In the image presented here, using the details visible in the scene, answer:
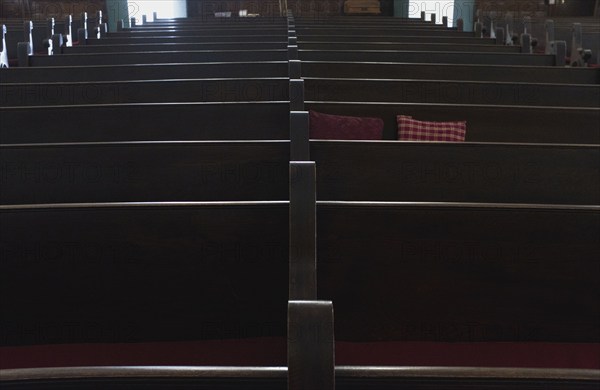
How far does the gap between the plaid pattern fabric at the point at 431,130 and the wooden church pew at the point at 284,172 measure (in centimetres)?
51

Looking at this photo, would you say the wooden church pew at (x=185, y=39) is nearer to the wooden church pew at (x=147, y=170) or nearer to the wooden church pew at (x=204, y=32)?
the wooden church pew at (x=204, y=32)

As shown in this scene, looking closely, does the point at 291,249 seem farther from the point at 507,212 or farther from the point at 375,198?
the point at 375,198

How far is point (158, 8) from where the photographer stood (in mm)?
11508

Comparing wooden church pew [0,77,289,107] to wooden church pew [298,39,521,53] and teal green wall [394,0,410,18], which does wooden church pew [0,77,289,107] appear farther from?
teal green wall [394,0,410,18]

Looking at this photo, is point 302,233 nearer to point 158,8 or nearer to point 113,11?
point 113,11

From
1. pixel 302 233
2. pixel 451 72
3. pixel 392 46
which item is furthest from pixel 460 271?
pixel 392 46

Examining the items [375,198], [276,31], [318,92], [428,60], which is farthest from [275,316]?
[276,31]

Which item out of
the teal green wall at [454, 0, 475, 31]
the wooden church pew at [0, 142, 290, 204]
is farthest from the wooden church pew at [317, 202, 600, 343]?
the teal green wall at [454, 0, 475, 31]

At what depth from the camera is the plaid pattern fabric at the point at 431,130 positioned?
2.42 m

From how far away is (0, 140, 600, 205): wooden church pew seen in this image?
1812mm

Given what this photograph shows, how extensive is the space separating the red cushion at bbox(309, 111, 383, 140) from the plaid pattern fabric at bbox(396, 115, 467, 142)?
98 mm

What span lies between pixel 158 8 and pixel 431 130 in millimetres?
9931

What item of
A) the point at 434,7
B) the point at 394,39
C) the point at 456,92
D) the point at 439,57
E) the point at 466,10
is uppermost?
the point at 434,7

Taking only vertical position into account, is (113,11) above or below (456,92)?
above
